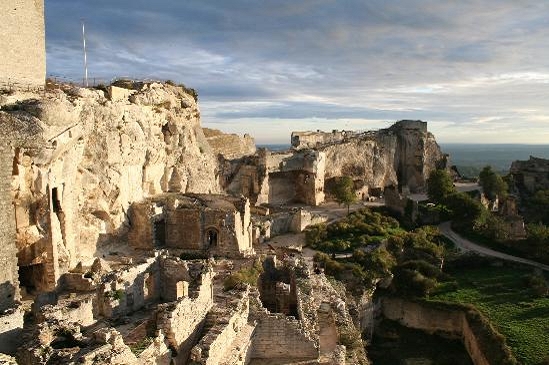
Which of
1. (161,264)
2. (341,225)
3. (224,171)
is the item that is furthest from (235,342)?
(224,171)

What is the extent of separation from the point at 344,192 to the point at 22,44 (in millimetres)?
23933

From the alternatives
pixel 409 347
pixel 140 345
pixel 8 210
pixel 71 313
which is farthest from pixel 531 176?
pixel 140 345

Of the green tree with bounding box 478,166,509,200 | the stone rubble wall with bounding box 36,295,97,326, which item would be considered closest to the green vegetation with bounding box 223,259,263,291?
the stone rubble wall with bounding box 36,295,97,326

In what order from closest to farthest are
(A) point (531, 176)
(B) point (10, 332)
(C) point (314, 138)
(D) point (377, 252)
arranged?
(B) point (10, 332) < (D) point (377, 252) < (C) point (314, 138) < (A) point (531, 176)

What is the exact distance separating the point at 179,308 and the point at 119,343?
9.25ft

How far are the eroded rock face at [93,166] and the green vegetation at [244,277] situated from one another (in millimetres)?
6765

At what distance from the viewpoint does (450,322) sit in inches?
965

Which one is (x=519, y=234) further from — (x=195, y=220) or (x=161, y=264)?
(x=161, y=264)

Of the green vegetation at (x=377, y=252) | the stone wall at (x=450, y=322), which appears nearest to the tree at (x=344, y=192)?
the green vegetation at (x=377, y=252)

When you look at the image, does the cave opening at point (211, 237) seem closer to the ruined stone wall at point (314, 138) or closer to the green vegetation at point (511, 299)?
the green vegetation at point (511, 299)

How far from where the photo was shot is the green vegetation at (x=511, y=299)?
69.2ft

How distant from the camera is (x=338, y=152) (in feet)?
148

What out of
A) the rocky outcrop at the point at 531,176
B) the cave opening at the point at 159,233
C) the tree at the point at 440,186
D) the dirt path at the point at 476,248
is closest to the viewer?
the cave opening at the point at 159,233

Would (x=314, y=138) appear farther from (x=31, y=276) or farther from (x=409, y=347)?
(x=31, y=276)
